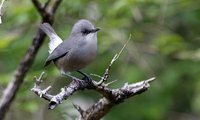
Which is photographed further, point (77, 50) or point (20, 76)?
point (20, 76)

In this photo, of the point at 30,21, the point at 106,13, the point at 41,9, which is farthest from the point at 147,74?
the point at 41,9

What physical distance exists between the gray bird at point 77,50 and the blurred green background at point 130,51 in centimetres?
61

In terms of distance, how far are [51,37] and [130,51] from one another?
5.52 feet

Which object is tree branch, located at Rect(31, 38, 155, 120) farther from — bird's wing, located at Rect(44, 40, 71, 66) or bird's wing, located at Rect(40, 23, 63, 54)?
bird's wing, located at Rect(40, 23, 63, 54)

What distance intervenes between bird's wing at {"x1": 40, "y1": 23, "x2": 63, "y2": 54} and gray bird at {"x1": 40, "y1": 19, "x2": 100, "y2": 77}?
0.57ft

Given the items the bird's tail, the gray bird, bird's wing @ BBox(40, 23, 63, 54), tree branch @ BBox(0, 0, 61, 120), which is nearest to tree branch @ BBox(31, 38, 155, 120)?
the gray bird

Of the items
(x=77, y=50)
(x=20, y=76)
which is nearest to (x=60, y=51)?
(x=77, y=50)

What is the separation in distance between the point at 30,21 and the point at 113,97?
1.75 metres

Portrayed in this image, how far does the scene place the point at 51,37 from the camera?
3.85m

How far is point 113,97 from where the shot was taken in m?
3.38

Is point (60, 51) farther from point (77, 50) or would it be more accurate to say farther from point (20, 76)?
point (20, 76)

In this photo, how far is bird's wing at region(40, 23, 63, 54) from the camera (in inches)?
149

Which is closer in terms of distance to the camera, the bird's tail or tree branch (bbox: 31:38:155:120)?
tree branch (bbox: 31:38:155:120)

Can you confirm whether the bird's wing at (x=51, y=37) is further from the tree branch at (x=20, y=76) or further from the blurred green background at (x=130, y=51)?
the blurred green background at (x=130, y=51)
